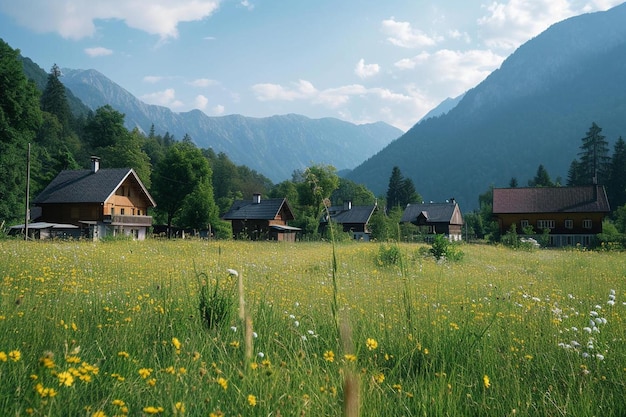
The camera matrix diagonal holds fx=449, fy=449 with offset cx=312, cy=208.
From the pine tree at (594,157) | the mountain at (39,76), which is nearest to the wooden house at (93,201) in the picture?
the pine tree at (594,157)

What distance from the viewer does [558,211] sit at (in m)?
54.8

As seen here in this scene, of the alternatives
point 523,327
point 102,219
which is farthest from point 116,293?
point 102,219

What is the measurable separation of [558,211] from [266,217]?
121ft

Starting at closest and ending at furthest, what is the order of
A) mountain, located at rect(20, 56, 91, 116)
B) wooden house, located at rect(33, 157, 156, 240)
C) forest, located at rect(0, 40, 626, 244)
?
forest, located at rect(0, 40, 626, 244) < wooden house, located at rect(33, 157, 156, 240) < mountain, located at rect(20, 56, 91, 116)

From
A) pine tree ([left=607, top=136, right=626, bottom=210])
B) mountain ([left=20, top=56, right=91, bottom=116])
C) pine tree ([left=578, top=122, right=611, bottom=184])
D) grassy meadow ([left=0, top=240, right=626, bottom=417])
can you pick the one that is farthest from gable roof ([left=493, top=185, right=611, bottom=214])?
mountain ([left=20, top=56, right=91, bottom=116])

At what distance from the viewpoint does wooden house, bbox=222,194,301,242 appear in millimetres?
60812

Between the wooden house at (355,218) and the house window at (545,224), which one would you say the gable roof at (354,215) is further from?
the house window at (545,224)

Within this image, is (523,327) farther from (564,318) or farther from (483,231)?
(483,231)

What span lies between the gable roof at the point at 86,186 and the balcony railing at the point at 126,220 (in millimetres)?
1872

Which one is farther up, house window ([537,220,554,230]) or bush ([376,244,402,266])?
house window ([537,220,554,230])

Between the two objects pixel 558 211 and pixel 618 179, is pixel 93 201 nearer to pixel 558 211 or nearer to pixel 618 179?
pixel 558 211

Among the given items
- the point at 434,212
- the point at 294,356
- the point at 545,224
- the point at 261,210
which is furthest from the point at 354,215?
the point at 294,356

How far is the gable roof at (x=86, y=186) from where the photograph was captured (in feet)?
134

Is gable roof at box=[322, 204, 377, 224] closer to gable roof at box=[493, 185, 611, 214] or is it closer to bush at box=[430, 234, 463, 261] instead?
gable roof at box=[493, 185, 611, 214]
